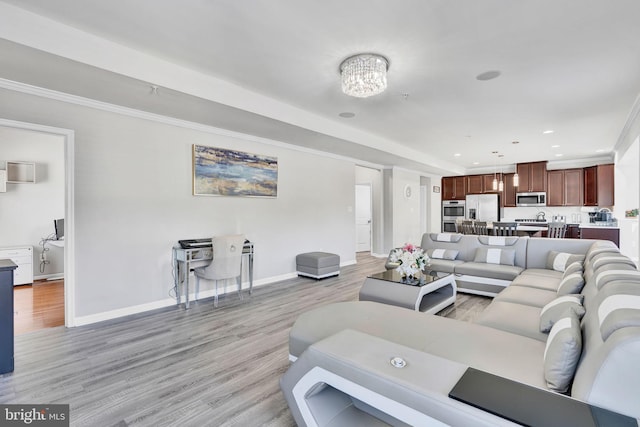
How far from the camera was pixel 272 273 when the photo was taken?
5363mm

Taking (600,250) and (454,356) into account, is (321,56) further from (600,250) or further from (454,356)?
(600,250)

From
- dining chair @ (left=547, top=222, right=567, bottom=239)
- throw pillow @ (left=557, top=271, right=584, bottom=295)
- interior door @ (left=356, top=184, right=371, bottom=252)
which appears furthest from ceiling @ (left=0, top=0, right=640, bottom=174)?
interior door @ (left=356, top=184, right=371, bottom=252)

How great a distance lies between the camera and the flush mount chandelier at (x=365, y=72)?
9.36 feet

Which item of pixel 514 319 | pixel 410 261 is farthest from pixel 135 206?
pixel 514 319

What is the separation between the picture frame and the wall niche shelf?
138 inches

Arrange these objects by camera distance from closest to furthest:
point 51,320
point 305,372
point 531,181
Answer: point 305,372 < point 51,320 < point 531,181

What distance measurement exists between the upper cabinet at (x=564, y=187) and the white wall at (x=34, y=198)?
449 inches

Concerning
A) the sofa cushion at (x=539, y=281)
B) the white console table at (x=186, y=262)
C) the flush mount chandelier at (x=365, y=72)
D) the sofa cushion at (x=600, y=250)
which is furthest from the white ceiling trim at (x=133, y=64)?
the sofa cushion at (x=600, y=250)

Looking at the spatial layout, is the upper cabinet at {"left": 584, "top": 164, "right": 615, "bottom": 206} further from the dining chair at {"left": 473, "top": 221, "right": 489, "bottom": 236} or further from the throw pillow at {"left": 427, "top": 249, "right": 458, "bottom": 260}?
the throw pillow at {"left": 427, "top": 249, "right": 458, "bottom": 260}

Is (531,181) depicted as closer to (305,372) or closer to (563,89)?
(563,89)

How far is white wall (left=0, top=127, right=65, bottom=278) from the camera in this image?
5.27 meters

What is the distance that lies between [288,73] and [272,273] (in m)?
3.36

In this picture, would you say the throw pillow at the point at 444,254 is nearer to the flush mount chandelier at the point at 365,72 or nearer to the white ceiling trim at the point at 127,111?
the white ceiling trim at the point at 127,111

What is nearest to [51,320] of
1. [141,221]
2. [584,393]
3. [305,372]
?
[141,221]
